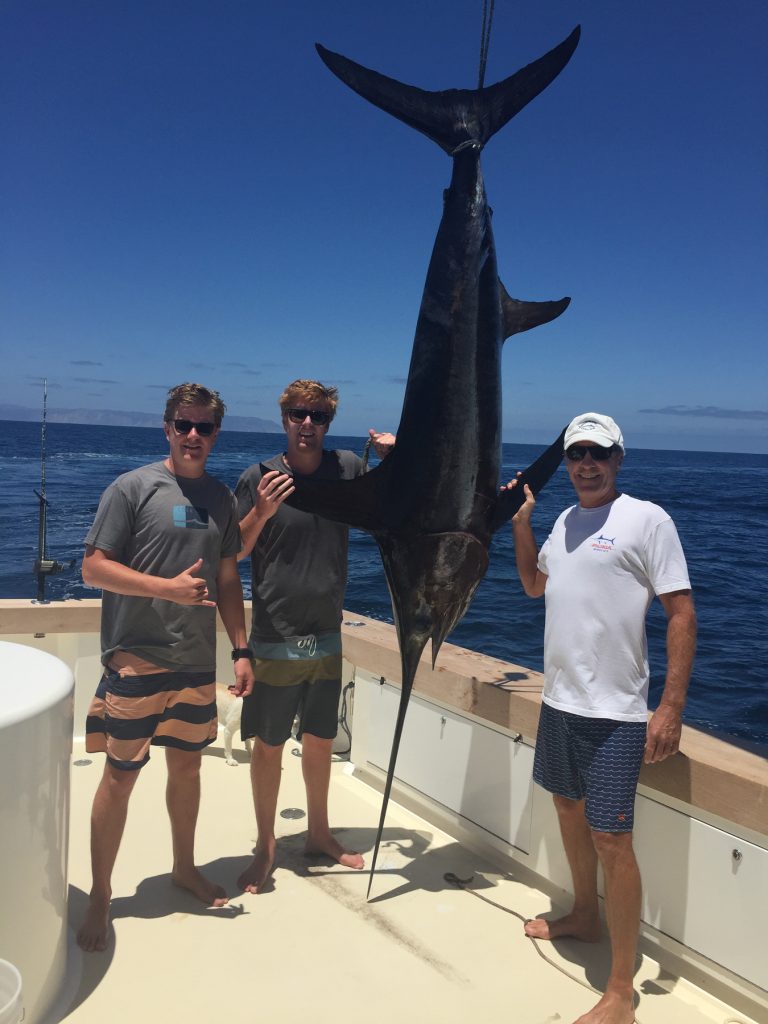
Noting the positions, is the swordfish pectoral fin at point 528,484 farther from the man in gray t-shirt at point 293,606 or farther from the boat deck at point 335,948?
the boat deck at point 335,948

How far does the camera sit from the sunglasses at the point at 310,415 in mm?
2410

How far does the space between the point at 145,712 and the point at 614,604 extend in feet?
4.32

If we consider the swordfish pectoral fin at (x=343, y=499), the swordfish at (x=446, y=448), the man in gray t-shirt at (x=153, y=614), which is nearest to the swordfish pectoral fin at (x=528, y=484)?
the swordfish at (x=446, y=448)

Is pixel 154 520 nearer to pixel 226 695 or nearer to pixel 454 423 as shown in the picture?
pixel 454 423

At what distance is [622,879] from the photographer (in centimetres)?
193

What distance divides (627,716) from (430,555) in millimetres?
651

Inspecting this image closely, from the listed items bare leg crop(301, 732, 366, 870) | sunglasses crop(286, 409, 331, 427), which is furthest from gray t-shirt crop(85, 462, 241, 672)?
bare leg crop(301, 732, 366, 870)

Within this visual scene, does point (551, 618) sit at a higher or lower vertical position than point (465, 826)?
higher

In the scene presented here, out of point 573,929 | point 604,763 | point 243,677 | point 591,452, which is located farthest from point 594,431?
point 573,929

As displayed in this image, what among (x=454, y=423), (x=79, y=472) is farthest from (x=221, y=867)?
(x=79, y=472)

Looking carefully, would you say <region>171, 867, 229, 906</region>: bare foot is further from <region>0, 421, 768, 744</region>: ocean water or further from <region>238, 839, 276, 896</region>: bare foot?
<region>0, 421, 768, 744</region>: ocean water

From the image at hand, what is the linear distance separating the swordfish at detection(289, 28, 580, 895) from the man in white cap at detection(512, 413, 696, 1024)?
0.17 meters

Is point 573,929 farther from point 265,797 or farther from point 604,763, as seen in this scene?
point 265,797

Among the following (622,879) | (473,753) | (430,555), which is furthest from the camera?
(473,753)
